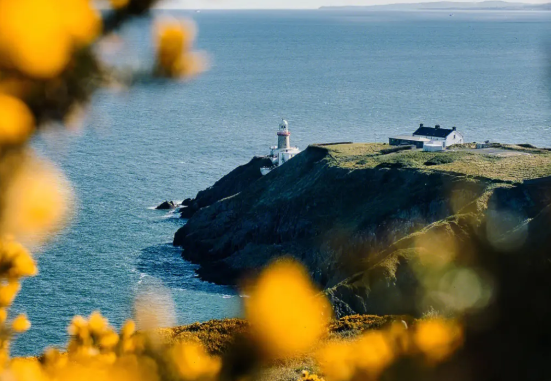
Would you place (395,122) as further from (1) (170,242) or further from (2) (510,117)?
(1) (170,242)

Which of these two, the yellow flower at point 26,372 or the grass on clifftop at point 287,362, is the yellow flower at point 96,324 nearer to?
the yellow flower at point 26,372

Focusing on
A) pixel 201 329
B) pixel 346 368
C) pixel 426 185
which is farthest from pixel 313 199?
pixel 346 368

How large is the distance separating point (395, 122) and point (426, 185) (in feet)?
226

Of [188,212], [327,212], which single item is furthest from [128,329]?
[188,212]

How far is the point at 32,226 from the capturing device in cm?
388

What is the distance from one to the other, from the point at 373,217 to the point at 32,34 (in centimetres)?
5342

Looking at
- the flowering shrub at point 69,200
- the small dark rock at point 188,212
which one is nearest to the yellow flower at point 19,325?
the flowering shrub at point 69,200

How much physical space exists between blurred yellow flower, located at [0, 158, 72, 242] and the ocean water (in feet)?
1.46

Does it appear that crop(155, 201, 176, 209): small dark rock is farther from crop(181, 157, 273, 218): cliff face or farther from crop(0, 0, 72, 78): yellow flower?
crop(0, 0, 72, 78): yellow flower

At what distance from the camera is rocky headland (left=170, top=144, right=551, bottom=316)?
41250 millimetres

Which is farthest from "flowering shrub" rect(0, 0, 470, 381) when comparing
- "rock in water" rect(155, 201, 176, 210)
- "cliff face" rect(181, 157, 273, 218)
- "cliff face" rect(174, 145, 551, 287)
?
"rock in water" rect(155, 201, 176, 210)

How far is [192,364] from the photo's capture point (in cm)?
509

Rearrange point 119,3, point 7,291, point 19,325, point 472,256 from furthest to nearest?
point 472,256
point 7,291
point 19,325
point 119,3

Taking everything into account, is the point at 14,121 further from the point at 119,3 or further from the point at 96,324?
the point at 96,324
